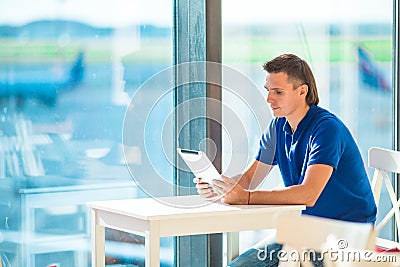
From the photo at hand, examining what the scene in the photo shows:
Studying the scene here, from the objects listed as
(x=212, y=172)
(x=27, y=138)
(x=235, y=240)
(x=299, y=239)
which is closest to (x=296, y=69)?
(x=212, y=172)

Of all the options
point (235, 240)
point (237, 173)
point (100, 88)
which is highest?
point (100, 88)

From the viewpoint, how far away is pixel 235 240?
11.7 ft

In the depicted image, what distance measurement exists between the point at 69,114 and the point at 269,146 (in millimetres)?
798

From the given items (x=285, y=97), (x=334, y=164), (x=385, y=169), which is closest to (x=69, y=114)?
(x=285, y=97)

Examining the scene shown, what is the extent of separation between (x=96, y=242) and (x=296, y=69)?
961 millimetres

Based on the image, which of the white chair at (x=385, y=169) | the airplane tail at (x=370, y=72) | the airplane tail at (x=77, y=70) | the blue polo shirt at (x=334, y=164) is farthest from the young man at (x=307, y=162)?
the airplane tail at (x=370, y=72)

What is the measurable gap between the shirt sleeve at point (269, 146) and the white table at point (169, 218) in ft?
1.32

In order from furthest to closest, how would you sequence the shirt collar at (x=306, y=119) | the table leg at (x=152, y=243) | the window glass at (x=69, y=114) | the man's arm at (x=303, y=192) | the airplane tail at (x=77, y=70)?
the airplane tail at (x=77, y=70)
the window glass at (x=69, y=114)
the shirt collar at (x=306, y=119)
the man's arm at (x=303, y=192)
the table leg at (x=152, y=243)

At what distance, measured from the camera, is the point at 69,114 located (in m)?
3.48

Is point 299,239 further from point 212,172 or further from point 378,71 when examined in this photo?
point 378,71

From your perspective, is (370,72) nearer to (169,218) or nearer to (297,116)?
(297,116)

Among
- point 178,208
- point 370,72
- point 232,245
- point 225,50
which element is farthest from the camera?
point 370,72

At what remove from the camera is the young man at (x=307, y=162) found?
303 centimetres

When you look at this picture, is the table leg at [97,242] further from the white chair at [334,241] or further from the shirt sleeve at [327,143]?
the white chair at [334,241]
